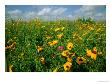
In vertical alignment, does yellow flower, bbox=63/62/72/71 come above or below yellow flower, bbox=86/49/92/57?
below

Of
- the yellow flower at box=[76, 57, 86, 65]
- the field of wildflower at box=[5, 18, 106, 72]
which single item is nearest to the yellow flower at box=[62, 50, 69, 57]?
the field of wildflower at box=[5, 18, 106, 72]

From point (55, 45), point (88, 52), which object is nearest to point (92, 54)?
point (88, 52)

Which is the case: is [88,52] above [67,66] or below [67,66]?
above

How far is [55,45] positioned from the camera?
3061mm

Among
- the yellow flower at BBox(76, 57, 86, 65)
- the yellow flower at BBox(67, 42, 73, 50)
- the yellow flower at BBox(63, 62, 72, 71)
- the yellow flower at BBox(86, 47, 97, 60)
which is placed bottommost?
the yellow flower at BBox(63, 62, 72, 71)

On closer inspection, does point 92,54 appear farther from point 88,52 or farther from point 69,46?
point 69,46

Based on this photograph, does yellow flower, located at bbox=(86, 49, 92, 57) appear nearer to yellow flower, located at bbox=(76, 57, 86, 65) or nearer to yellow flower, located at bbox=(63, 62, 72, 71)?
yellow flower, located at bbox=(76, 57, 86, 65)

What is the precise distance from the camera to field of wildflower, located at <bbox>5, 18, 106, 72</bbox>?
3002mm

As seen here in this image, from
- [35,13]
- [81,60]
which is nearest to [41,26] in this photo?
[35,13]

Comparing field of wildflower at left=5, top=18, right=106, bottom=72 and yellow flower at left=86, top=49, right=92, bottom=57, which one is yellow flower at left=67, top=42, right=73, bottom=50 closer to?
field of wildflower at left=5, top=18, right=106, bottom=72

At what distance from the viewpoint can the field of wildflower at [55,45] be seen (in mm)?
3002

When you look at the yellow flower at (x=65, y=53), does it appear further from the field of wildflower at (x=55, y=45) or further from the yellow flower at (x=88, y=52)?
the yellow flower at (x=88, y=52)
